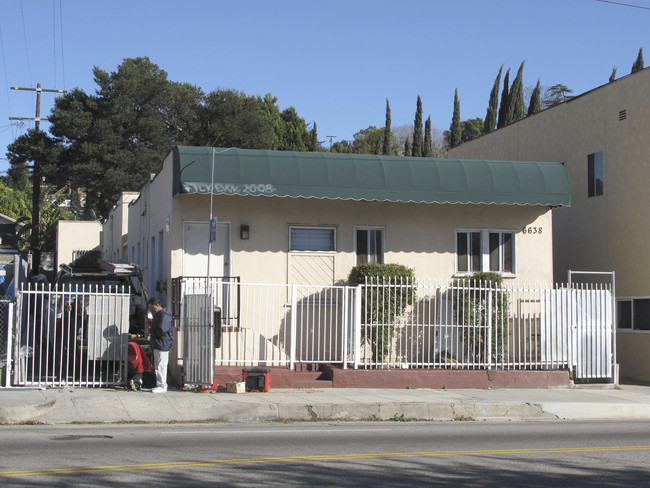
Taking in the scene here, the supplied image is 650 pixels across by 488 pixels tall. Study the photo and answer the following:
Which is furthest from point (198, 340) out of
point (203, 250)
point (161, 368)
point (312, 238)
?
point (312, 238)

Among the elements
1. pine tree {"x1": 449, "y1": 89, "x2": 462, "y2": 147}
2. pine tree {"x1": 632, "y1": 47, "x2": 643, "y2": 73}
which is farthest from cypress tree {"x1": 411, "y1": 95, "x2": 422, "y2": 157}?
pine tree {"x1": 632, "y1": 47, "x2": 643, "y2": 73}

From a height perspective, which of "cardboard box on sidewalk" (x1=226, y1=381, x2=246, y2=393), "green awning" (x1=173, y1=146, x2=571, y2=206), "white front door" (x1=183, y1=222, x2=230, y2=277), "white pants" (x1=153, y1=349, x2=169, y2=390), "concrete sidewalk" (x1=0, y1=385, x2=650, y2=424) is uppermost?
"green awning" (x1=173, y1=146, x2=571, y2=206)

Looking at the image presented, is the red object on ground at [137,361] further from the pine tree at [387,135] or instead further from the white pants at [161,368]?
the pine tree at [387,135]

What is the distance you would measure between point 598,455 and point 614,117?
13.1 meters

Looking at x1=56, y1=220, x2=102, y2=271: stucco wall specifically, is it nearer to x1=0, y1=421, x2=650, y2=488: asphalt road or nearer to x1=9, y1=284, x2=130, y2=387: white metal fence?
x1=9, y1=284, x2=130, y2=387: white metal fence

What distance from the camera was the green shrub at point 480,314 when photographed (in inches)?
651

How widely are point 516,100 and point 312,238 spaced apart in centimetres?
2678

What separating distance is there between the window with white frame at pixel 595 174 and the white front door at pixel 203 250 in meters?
10.1

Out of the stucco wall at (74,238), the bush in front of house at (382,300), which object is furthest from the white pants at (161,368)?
the stucco wall at (74,238)

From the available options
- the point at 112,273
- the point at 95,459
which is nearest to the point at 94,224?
the point at 112,273

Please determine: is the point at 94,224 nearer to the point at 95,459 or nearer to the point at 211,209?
the point at 211,209

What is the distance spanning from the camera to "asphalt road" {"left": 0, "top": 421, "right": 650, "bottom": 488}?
7.30m

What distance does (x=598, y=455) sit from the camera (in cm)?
901

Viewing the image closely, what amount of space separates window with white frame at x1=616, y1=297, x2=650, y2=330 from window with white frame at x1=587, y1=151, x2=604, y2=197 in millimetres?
3004
